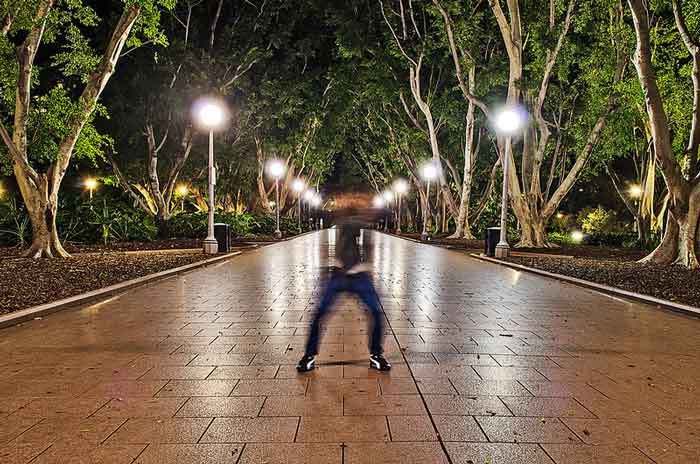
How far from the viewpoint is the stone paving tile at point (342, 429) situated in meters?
4.05

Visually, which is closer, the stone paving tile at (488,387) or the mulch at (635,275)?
the stone paving tile at (488,387)

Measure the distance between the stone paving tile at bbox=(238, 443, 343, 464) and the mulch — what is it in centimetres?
842

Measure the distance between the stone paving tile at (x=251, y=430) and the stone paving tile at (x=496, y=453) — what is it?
117cm

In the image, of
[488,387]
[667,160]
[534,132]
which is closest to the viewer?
[488,387]

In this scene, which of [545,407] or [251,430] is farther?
[545,407]

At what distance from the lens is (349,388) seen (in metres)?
5.19

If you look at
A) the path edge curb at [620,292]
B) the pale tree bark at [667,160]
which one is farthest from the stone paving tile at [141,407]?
the pale tree bark at [667,160]

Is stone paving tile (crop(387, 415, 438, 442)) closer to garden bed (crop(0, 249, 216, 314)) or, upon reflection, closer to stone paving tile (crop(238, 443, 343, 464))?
stone paving tile (crop(238, 443, 343, 464))

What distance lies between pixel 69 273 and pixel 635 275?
45.1 ft

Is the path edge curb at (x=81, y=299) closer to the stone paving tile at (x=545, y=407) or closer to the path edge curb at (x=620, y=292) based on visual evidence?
the stone paving tile at (x=545, y=407)

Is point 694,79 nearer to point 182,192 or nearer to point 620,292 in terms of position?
point 620,292

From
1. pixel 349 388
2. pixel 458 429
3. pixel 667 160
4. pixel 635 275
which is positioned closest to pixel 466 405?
pixel 458 429

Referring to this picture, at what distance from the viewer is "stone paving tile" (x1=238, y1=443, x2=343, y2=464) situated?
12.1ft

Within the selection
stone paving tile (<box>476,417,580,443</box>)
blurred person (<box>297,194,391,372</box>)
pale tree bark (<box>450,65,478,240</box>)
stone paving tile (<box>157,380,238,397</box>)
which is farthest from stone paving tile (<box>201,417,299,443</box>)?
pale tree bark (<box>450,65,478,240</box>)
